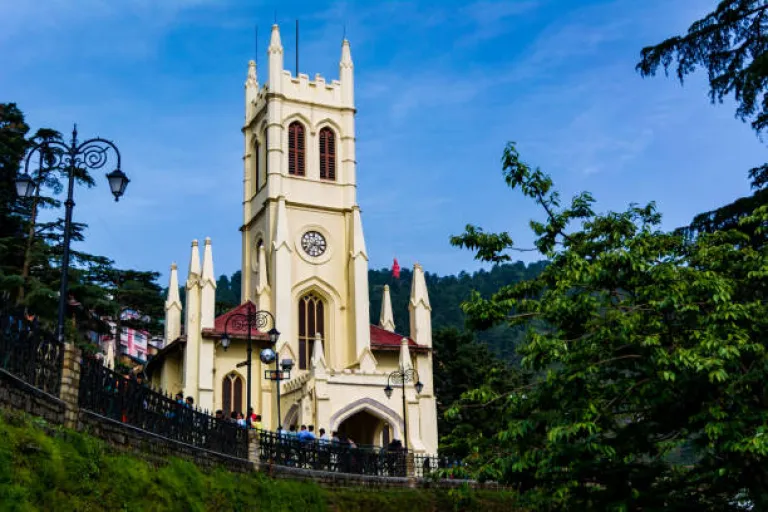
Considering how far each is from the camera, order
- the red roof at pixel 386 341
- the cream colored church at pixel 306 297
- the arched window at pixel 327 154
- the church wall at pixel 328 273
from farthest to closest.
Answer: the arched window at pixel 327 154 → the church wall at pixel 328 273 → the red roof at pixel 386 341 → the cream colored church at pixel 306 297

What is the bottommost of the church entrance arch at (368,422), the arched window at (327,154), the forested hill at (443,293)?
the church entrance arch at (368,422)

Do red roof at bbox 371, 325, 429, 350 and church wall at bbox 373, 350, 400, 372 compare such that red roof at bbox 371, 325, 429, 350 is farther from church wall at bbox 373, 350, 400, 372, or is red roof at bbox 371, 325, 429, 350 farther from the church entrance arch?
the church entrance arch

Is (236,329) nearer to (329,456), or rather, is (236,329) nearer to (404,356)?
(404,356)

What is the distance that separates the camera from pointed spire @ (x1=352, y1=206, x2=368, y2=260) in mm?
44406

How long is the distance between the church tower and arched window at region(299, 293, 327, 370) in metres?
0.05

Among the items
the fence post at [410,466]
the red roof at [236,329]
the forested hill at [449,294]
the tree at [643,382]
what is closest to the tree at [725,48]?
the tree at [643,382]

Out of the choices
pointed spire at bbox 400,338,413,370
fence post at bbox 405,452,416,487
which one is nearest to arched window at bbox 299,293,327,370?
pointed spire at bbox 400,338,413,370

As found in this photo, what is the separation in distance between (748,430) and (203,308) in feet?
101

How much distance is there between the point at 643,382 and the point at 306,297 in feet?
102

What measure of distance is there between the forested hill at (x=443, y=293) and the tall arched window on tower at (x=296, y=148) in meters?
47.3

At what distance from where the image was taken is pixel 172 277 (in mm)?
48594

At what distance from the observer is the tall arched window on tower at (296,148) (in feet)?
150

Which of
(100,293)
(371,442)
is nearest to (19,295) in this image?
(100,293)

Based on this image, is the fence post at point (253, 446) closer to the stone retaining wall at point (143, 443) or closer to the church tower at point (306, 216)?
the stone retaining wall at point (143, 443)
